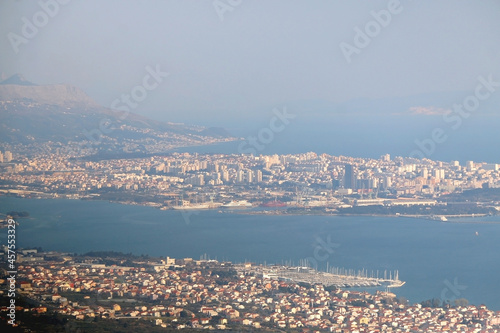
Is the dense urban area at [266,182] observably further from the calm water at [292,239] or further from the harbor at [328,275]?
the harbor at [328,275]

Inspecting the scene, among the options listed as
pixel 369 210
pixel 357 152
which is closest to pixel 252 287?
pixel 369 210

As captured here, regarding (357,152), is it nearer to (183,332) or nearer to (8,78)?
(8,78)

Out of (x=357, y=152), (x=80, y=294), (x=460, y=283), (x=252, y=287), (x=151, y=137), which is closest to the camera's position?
(x=80, y=294)

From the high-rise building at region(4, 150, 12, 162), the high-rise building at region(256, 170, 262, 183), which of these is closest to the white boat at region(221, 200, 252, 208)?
the high-rise building at region(256, 170, 262, 183)

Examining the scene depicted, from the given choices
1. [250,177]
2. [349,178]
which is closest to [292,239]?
[349,178]

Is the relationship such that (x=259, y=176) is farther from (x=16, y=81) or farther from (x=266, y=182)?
(x=16, y=81)
